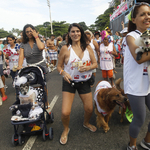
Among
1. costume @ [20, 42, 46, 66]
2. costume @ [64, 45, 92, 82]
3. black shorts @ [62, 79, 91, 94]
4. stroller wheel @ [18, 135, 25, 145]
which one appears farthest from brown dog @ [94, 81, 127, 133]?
costume @ [20, 42, 46, 66]

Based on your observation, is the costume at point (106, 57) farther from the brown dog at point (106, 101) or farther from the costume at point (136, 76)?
the costume at point (136, 76)

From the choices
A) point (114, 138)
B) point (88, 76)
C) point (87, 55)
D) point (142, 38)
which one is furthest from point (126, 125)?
point (142, 38)

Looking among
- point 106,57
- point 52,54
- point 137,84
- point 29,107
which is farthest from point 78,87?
point 52,54

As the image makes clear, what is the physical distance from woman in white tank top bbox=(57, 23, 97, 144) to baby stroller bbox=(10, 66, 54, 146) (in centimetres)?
46

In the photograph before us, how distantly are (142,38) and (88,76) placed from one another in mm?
1261

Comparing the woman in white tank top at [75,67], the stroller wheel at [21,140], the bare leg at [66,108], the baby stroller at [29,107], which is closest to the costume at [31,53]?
the baby stroller at [29,107]

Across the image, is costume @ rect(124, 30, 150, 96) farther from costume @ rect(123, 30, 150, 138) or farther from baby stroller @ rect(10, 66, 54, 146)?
baby stroller @ rect(10, 66, 54, 146)

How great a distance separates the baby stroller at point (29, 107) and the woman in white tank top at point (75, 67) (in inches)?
18.2

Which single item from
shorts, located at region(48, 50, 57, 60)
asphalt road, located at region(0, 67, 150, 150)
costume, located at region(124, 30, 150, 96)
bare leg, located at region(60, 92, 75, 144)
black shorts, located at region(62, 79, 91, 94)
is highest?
shorts, located at region(48, 50, 57, 60)

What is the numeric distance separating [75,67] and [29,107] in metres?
1.16

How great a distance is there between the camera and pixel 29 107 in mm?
2531

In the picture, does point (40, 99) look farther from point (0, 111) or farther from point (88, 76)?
point (0, 111)

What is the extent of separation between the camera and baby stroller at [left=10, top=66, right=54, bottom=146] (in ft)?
7.85

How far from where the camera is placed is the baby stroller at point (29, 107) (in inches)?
94.3
